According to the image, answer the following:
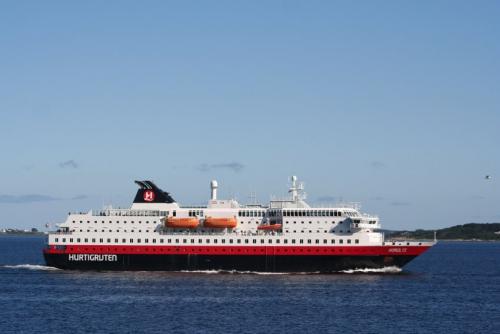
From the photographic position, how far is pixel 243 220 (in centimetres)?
7469

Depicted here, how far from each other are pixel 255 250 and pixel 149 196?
11508 mm

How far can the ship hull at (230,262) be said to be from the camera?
72.1m

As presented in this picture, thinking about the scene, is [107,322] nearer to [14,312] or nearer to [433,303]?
[14,312]

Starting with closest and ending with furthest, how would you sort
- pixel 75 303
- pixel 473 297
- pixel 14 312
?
pixel 14 312 < pixel 75 303 < pixel 473 297

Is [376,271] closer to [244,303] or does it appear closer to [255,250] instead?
[255,250]

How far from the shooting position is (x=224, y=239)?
7294cm

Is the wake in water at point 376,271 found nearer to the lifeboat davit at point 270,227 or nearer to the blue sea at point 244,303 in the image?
the blue sea at point 244,303

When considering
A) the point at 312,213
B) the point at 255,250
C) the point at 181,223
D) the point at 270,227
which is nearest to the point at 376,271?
the point at 312,213

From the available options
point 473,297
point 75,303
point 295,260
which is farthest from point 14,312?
point 473,297

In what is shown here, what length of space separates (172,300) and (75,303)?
21.6 ft

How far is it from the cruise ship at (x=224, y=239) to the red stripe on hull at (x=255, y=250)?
0.09m

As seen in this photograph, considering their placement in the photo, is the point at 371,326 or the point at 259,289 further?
the point at 259,289

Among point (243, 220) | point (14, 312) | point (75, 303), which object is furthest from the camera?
point (243, 220)

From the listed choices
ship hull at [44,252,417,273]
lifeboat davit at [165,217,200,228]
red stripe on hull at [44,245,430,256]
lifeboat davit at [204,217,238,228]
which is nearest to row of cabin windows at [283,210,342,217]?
red stripe on hull at [44,245,430,256]
